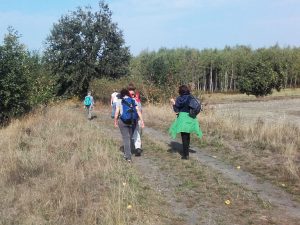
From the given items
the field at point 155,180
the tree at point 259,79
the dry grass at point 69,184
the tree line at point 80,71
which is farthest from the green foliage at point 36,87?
the tree at point 259,79

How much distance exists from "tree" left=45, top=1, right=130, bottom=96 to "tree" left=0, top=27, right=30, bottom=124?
719 inches

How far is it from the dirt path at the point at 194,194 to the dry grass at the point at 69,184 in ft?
1.22

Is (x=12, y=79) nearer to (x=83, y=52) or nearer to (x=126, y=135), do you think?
(x=126, y=135)

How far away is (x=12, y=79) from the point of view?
824 inches

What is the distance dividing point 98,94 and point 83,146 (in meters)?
24.6

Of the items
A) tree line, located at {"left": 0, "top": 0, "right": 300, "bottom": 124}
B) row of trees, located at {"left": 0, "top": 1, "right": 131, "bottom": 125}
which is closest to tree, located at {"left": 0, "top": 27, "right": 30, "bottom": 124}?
tree line, located at {"left": 0, "top": 0, "right": 300, "bottom": 124}

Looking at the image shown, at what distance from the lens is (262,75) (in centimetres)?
4862

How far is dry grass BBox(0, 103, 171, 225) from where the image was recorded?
6.80 metres

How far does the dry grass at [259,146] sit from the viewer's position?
9688mm

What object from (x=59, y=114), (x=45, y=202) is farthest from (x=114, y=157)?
(x=59, y=114)

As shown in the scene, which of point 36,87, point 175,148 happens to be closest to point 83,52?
point 36,87

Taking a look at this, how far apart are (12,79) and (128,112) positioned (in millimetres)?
11436

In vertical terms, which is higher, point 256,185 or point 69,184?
point 69,184

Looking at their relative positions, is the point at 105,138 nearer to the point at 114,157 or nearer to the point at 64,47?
the point at 114,157
